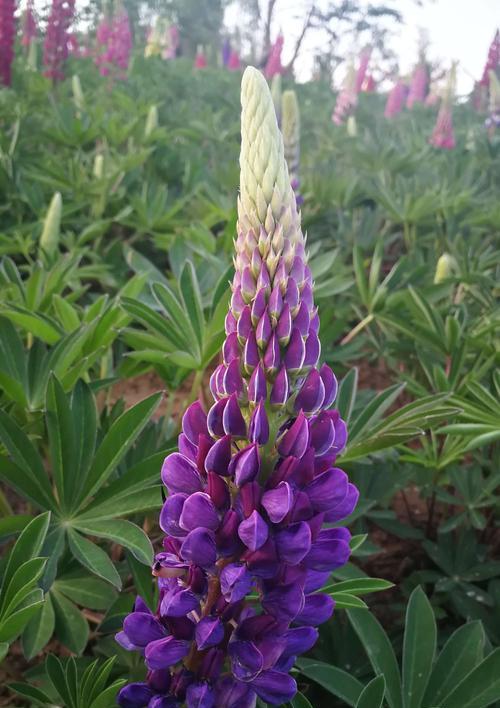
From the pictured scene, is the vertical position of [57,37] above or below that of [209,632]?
above

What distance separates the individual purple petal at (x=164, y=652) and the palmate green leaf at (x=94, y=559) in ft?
0.59

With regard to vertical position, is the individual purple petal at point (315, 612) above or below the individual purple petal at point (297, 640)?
above

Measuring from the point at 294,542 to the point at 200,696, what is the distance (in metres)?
0.21

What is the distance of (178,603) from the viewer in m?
0.73

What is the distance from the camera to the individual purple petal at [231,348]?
779mm

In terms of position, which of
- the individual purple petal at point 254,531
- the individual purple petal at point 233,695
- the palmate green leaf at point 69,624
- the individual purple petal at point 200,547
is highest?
the individual purple petal at point 254,531

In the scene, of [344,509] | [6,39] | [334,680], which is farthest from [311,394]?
[6,39]

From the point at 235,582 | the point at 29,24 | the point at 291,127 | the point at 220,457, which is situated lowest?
the point at 235,582

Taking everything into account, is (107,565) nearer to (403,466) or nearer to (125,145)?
(403,466)

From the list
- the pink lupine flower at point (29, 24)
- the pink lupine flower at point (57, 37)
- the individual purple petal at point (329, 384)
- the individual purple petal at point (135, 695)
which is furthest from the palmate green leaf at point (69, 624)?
the pink lupine flower at point (29, 24)

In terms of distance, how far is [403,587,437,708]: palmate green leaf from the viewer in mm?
1032

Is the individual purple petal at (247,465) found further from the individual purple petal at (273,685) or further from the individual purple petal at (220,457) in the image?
the individual purple petal at (273,685)

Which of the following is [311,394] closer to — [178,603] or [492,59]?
[178,603]

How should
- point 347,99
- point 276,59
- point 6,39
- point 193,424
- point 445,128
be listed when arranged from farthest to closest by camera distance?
point 276,59, point 347,99, point 445,128, point 6,39, point 193,424
